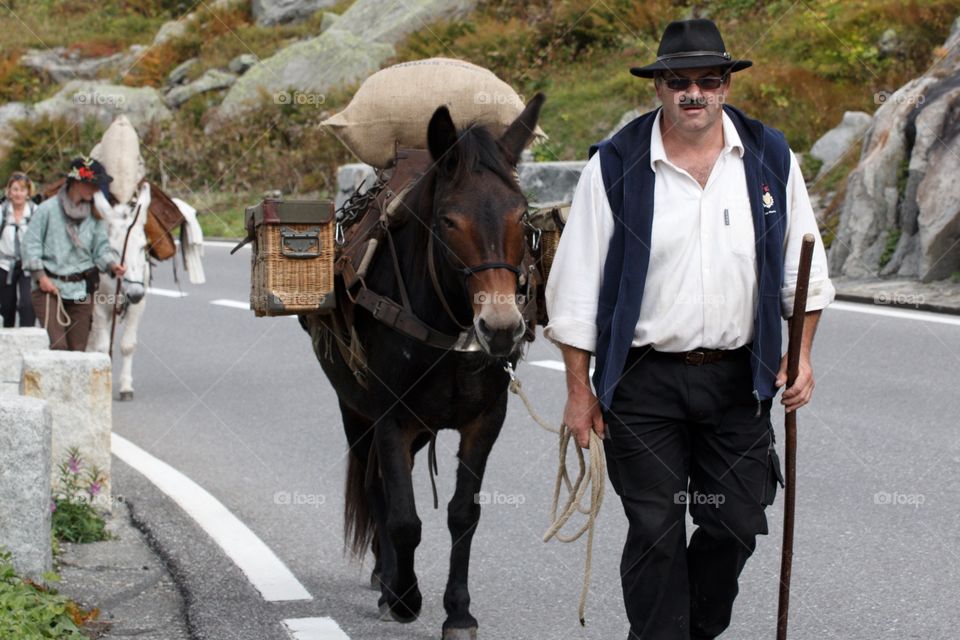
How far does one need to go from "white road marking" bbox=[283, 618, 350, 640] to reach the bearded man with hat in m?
6.10

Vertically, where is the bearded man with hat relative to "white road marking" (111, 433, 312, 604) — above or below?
above

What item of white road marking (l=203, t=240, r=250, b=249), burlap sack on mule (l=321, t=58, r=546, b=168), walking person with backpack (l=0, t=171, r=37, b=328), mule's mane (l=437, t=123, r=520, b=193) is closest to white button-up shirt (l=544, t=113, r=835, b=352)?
mule's mane (l=437, t=123, r=520, b=193)

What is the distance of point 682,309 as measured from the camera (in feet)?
14.9

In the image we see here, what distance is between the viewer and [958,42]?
1778 centimetres

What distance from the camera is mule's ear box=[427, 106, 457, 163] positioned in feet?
18.6

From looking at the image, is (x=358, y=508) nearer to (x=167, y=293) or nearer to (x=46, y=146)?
(x=167, y=293)

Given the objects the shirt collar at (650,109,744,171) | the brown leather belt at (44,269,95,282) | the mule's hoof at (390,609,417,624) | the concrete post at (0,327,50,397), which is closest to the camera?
the shirt collar at (650,109,744,171)

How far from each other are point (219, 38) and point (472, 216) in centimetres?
4141

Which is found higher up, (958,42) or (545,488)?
(958,42)

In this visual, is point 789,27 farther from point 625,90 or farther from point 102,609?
point 102,609

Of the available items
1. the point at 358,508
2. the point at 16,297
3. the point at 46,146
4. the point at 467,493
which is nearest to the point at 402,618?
the point at 467,493

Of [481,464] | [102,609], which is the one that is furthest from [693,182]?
[102,609]

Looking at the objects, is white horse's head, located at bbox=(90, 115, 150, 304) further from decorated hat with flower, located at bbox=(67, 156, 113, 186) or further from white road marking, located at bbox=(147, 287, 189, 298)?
white road marking, located at bbox=(147, 287, 189, 298)

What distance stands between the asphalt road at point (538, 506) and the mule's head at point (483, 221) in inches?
56.3
